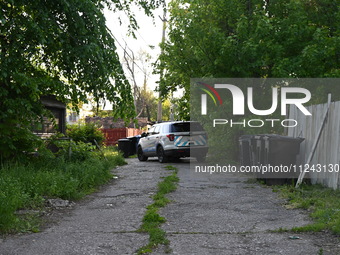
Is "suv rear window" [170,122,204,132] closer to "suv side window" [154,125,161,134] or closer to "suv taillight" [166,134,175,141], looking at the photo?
"suv taillight" [166,134,175,141]

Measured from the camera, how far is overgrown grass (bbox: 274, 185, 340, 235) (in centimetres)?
629

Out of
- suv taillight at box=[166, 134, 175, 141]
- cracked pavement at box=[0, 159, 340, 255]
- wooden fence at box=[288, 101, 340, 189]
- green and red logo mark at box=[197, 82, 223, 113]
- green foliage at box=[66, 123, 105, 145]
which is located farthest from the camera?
green foliage at box=[66, 123, 105, 145]

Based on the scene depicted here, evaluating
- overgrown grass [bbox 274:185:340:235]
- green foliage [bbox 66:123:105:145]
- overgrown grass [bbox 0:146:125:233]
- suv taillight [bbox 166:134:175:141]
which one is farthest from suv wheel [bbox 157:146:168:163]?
overgrown grass [bbox 274:185:340:235]

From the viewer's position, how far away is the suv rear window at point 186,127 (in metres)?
19.2

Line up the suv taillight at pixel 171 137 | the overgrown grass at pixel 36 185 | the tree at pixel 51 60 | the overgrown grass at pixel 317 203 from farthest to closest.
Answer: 1. the suv taillight at pixel 171 137
2. the tree at pixel 51 60
3. the overgrown grass at pixel 36 185
4. the overgrown grass at pixel 317 203

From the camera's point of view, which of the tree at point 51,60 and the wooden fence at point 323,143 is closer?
the tree at point 51,60

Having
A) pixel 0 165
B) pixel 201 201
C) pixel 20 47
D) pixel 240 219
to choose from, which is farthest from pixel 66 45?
pixel 240 219

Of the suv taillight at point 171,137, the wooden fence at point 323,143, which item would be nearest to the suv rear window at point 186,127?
the suv taillight at point 171,137

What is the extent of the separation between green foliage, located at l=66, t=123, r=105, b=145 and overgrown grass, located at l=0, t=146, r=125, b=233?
953 cm

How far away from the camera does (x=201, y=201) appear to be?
30.3 feet

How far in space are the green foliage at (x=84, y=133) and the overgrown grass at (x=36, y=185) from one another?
9.53 meters

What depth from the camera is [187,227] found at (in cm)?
666

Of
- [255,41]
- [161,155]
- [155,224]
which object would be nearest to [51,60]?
[155,224]

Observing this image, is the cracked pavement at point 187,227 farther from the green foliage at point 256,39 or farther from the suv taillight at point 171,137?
the suv taillight at point 171,137
